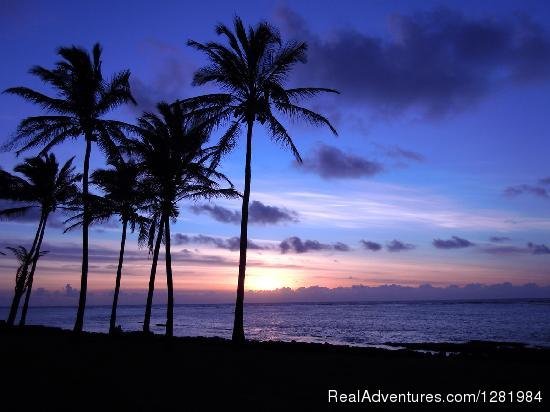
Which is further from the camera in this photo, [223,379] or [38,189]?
[38,189]

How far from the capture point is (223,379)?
36.5 ft

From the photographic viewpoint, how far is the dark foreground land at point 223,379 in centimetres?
852

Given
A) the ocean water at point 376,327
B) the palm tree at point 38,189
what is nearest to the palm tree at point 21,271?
the palm tree at point 38,189

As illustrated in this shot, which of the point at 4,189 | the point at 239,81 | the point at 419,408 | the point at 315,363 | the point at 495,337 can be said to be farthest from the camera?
the point at 495,337

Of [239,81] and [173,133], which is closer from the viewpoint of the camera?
[239,81]

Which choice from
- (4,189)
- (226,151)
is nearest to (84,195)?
(226,151)

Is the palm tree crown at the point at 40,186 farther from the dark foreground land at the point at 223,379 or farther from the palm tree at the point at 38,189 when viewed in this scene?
the dark foreground land at the point at 223,379

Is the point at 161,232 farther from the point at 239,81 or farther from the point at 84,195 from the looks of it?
the point at 239,81

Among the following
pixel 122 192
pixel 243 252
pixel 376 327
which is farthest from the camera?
pixel 376 327

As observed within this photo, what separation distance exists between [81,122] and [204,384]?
591 inches

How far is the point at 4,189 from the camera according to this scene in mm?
Result: 28750

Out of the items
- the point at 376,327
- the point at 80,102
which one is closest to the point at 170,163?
the point at 80,102

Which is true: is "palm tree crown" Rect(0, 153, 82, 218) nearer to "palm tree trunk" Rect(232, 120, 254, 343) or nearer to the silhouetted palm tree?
the silhouetted palm tree

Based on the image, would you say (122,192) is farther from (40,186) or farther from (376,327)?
(376,327)
